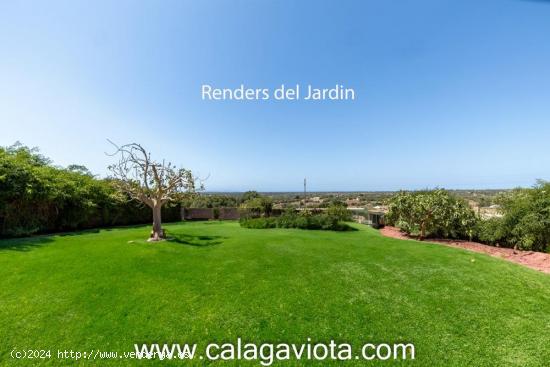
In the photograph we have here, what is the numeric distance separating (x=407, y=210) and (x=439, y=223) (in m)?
1.24

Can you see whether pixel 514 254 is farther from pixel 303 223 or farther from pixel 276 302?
pixel 276 302

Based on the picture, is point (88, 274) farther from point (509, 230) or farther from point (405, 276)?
point (509, 230)

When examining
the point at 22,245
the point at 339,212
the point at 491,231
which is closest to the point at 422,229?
the point at 491,231

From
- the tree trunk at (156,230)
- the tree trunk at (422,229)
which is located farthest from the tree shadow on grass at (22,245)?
the tree trunk at (422,229)

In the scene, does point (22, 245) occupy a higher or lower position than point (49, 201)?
lower

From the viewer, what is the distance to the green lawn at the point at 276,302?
11.5ft

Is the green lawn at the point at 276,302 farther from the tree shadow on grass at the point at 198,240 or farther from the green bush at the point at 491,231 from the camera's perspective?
the green bush at the point at 491,231

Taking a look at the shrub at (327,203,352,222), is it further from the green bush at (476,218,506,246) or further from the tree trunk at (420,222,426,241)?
the green bush at (476,218,506,246)

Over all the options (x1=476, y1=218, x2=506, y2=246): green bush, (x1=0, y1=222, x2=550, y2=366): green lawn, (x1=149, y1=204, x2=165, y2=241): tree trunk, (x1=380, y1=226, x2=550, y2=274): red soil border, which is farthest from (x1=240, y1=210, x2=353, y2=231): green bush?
(x1=0, y1=222, x2=550, y2=366): green lawn

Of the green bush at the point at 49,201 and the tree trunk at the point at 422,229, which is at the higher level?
the green bush at the point at 49,201

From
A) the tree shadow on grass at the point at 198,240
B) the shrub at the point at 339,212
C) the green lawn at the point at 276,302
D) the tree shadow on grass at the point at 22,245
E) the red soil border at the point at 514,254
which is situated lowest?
the red soil border at the point at 514,254

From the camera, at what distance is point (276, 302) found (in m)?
4.40

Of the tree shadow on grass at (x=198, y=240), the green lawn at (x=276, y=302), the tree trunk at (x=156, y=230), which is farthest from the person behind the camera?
the tree trunk at (x=156, y=230)

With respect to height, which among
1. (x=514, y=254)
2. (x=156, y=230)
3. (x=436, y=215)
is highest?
(x=436, y=215)
